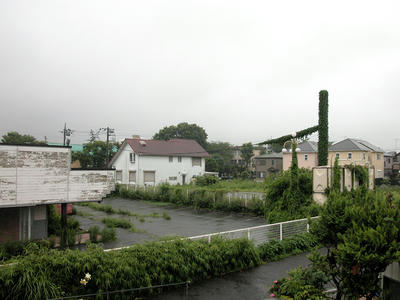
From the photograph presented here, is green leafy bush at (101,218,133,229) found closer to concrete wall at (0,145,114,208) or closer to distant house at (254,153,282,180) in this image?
concrete wall at (0,145,114,208)

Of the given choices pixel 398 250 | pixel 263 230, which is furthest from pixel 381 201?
pixel 263 230

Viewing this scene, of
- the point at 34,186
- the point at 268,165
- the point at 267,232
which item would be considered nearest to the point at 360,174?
the point at 267,232

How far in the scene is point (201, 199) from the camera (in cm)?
2312

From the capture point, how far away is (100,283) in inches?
253

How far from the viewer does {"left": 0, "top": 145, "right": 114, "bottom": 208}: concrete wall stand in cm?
1041

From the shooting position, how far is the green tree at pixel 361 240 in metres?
4.66

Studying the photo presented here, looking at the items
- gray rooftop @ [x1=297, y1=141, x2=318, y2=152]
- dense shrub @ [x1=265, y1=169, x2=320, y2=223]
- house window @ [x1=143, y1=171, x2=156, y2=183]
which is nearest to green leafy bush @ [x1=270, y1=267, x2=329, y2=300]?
dense shrub @ [x1=265, y1=169, x2=320, y2=223]

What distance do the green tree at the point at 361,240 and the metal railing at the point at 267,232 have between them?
3.58 meters

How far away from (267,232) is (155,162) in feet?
93.2

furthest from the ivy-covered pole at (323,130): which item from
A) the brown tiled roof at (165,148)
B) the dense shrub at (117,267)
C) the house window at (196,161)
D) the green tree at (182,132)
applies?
the green tree at (182,132)

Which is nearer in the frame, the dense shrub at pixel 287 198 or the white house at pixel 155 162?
the dense shrub at pixel 287 198

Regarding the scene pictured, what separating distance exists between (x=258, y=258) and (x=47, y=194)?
25.8ft

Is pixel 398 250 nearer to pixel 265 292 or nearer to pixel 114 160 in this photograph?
pixel 265 292

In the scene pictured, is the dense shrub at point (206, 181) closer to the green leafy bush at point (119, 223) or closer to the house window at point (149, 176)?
the house window at point (149, 176)
